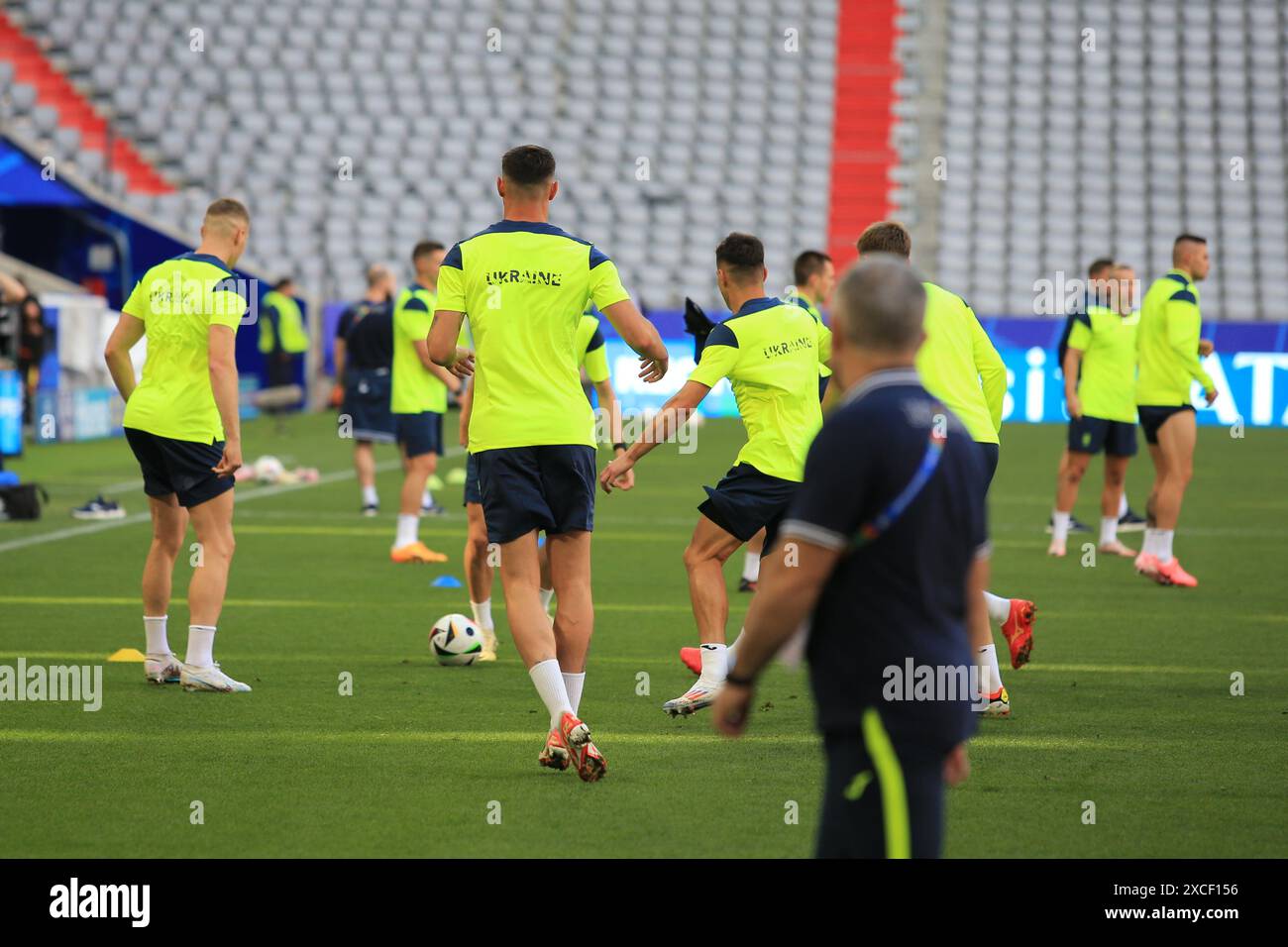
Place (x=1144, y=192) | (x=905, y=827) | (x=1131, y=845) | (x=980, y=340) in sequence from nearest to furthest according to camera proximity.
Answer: (x=905, y=827), (x=1131, y=845), (x=980, y=340), (x=1144, y=192)

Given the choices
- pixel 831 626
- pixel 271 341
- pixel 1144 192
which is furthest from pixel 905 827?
pixel 1144 192

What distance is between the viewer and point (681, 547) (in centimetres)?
1362

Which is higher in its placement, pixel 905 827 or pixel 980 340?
pixel 980 340

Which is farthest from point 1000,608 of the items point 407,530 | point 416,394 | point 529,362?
point 416,394

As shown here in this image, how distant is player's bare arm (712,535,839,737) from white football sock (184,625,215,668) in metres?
4.67

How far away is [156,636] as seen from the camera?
8094 mm

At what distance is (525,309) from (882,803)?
3.15 metres

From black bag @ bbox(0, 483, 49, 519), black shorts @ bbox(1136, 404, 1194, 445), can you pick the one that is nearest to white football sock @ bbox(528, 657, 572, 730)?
black shorts @ bbox(1136, 404, 1194, 445)

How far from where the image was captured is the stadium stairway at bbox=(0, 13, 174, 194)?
32.5 metres

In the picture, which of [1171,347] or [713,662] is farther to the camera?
[1171,347]

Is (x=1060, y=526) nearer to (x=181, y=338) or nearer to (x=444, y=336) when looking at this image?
(x=181, y=338)

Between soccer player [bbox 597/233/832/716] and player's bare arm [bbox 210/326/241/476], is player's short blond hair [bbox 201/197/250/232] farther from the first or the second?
soccer player [bbox 597/233/832/716]
